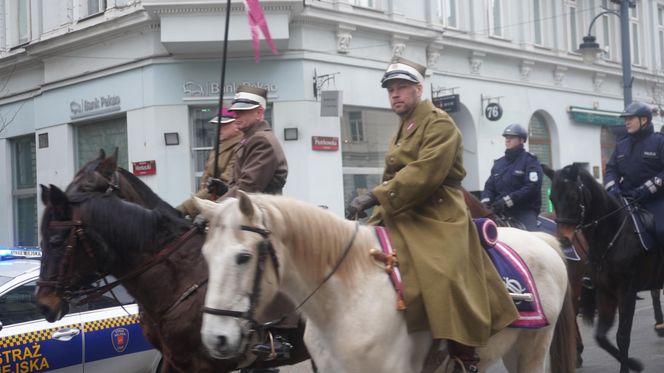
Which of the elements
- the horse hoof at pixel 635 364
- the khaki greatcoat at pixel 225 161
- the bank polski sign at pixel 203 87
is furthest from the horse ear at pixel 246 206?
the bank polski sign at pixel 203 87

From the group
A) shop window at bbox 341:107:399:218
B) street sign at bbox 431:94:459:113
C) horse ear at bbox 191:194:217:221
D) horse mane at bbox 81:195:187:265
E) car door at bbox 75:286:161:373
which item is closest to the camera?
horse ear at bbox 191:194:217:221

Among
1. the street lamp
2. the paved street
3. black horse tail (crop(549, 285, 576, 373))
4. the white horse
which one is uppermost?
the street lamp

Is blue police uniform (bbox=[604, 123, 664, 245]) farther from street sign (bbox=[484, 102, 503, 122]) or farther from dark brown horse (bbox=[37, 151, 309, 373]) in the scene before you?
street sign (bbox=[484, 102, 503, 122])

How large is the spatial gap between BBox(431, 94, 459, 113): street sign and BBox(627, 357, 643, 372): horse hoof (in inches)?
469

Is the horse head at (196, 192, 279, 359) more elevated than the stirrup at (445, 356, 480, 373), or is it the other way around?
the horse head at (196, 192, 279, 359)

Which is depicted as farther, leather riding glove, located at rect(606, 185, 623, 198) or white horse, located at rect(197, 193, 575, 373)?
leather riding glove, located at rect(606, 185, 623, 198)

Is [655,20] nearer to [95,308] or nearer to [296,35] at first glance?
[296,35]

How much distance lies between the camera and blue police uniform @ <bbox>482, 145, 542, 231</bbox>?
9891 mm

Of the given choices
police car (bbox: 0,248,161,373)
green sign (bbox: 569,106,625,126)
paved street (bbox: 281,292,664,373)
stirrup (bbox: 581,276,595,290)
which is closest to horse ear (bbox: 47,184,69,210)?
police car (bbox: 0,248,161,373)

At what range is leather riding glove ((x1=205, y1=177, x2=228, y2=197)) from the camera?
6.14 metres

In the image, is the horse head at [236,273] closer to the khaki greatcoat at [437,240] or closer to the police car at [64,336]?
the khaki greatcoat at [437,240]

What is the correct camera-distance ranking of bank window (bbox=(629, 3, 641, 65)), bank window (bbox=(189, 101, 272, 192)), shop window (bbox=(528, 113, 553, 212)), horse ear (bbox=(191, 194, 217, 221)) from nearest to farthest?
1. horse ear (bbox=(191, 194, 217, 221))
2. bank window (bbox=(189, 101, 272, 192))
3. shop window (bbox=(528, 113, 553, 212))
4. bank window (bbox=(629, 3, 641, 65))

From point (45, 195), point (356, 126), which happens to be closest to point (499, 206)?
point (45, 195)

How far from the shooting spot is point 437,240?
4.43 metres
